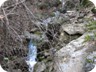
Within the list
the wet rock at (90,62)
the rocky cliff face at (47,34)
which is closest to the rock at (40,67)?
the rocky cliff face at (47,34)

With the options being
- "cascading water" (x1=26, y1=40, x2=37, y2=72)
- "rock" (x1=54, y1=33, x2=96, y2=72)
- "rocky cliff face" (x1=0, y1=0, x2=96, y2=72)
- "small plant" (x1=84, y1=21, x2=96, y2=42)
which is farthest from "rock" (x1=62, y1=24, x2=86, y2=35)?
"cascading water" (x1=26, y1=40, x2=37, y2=72)

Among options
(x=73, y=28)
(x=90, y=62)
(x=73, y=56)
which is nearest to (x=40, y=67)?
(x=73, y=56)

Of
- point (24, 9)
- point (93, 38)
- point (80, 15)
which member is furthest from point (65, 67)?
point (80, 15)

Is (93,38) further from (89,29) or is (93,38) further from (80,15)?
(80,15)

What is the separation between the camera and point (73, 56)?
8.11ft

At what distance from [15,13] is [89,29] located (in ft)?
2.32

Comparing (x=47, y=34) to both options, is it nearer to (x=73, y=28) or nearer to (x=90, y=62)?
(x=90, y=62)

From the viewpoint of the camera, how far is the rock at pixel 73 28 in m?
2.83

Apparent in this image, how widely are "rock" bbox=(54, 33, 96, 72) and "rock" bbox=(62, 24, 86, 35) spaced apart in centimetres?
25

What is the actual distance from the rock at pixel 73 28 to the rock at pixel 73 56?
0.25m

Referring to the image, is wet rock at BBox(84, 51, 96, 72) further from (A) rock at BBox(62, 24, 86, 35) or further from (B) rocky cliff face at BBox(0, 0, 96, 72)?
(A) rock at BBox(62, 24, 86, 35)

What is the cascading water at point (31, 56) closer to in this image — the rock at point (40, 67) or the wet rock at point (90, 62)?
the rock at point (40, 67)

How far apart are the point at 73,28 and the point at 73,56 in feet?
1.80

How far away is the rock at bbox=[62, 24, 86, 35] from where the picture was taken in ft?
9.27
